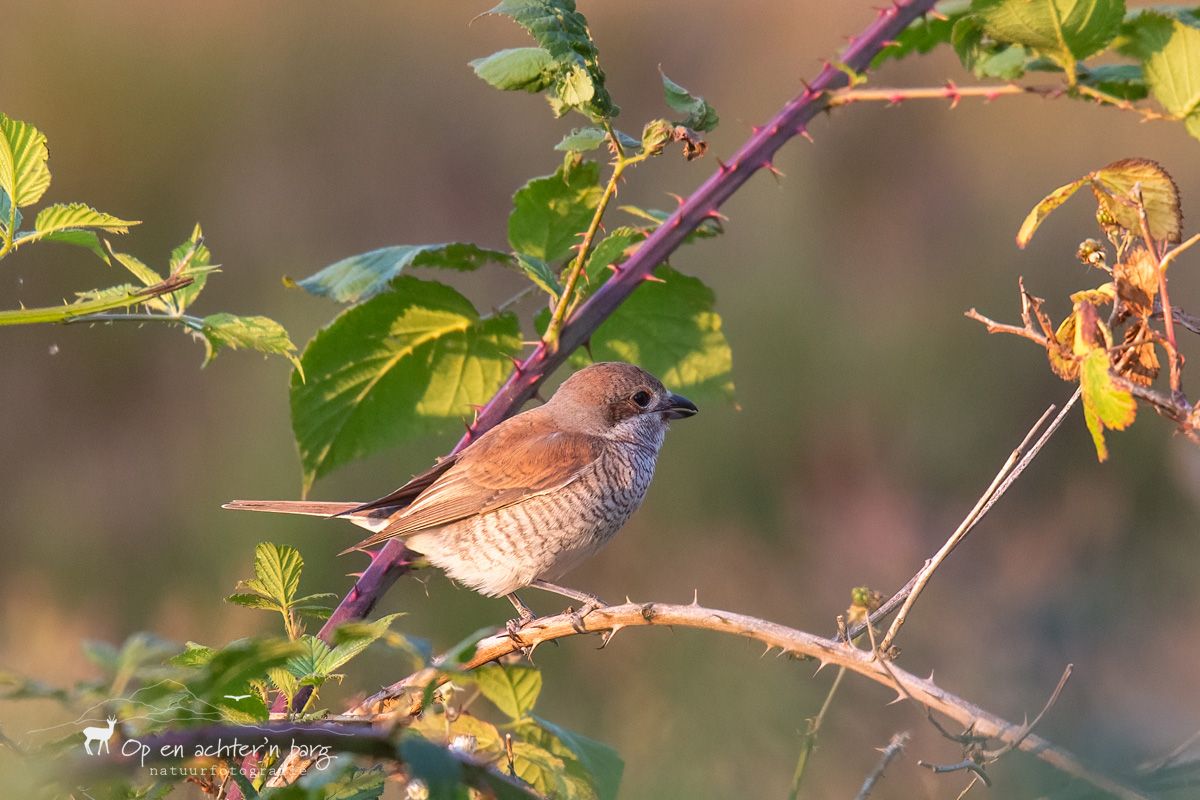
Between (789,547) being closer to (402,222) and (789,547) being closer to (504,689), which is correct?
(402,222)

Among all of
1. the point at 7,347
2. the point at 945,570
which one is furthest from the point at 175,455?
the point at 945,570

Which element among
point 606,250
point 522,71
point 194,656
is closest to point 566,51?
point 522,71

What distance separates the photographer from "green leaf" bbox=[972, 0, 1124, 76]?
2.12m

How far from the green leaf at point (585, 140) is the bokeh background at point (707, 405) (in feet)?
4.10

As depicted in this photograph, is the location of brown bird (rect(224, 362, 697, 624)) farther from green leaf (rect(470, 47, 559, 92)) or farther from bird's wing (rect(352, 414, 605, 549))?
green leaf (rect(470, 47, 559, 92))

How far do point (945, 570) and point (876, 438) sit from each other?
1.02 meters

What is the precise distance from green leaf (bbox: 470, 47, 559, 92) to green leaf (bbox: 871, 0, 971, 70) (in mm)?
927

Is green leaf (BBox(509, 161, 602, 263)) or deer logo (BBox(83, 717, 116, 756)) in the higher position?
green leaf (BBox(509, 161, 602, 263))

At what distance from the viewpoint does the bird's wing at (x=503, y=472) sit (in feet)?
11.4

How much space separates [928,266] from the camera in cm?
944

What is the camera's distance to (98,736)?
1.05 metres

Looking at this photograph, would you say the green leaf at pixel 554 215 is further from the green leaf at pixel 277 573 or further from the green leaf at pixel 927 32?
the green leaf at pixel 277 573

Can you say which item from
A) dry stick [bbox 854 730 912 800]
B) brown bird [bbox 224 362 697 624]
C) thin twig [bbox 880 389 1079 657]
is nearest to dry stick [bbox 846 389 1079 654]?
thin twig [bbox 880 389 1079 657]

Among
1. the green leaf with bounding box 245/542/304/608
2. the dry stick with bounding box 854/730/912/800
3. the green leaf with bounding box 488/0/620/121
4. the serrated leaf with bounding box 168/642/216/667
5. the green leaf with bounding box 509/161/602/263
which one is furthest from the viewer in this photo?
the green leaf with bounding box 509/161/602/263
